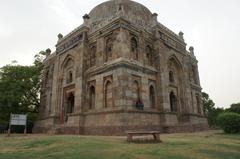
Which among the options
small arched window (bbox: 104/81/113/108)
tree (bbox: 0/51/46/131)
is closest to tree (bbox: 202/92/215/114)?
small arched window (bbox: 104/81/113/108)

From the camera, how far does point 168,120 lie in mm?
16719

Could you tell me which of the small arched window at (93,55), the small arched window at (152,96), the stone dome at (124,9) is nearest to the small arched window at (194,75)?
the stone dome at (124,9)

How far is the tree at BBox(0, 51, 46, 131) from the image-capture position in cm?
2156

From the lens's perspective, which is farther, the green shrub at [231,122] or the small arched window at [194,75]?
the small arched window at [194,75]

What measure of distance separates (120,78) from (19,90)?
1340 centimetres

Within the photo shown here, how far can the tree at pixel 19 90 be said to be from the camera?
70.7 ft

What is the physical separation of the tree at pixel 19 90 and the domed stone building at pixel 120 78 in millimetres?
2320

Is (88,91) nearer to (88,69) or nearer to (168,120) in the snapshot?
(88,69)

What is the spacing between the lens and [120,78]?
48.5 feet

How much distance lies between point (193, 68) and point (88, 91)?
15801 millimetres

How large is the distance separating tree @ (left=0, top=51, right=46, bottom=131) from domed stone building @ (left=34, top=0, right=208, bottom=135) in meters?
2.32

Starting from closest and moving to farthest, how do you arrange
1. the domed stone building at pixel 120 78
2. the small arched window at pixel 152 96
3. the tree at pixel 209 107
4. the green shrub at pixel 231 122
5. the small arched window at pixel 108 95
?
the domed stone building at pixel 120 78 < the green shrub at pixel 231 122 < the small arched window at pixel 108 95 < the small arched window at pixel 152 96 < the tree at pixel 209 107

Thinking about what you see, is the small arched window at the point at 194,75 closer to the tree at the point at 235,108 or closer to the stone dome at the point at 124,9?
the tree at the point at 235,108

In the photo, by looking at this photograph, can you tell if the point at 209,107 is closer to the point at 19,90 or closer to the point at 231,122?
the point at 231,122
